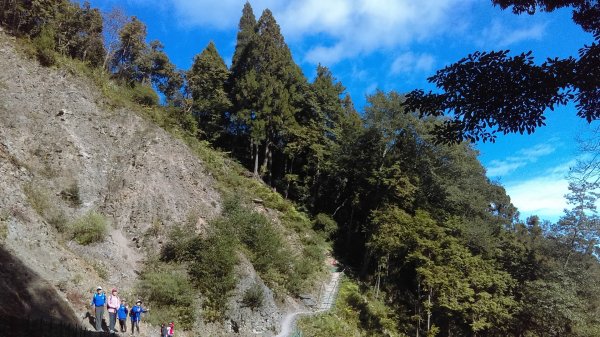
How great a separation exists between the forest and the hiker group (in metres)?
12.1

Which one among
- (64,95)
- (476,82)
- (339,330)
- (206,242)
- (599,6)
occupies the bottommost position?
(339,330)

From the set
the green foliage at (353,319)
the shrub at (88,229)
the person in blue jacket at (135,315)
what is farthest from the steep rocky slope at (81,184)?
the green foliage at (353,319)

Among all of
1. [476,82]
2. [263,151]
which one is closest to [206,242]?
[476,82]

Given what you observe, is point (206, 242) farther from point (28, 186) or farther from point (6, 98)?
point (6, 98)

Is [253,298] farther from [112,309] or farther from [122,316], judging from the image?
[112,309]

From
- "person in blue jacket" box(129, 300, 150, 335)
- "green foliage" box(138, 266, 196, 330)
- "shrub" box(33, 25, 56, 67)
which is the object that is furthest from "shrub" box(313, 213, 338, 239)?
"shrub" box(33, 25, 56, 67)

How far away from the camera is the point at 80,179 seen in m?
Answer: 20.7

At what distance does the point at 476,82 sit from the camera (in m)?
4.64

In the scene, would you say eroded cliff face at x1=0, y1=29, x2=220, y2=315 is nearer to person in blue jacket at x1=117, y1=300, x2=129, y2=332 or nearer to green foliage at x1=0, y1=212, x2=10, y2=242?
green foliage at x1=0, y1=212, x2=10, y2=242

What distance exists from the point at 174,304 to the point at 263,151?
26.1 metres

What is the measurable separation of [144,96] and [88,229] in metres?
13.9

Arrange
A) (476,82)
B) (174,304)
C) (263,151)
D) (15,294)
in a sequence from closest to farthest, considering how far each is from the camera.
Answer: (476,82)
(15,294)
(174,304)
(263,151)

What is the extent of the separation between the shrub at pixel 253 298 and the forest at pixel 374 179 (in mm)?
6173

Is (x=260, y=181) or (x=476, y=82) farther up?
(x=260, y=181)
